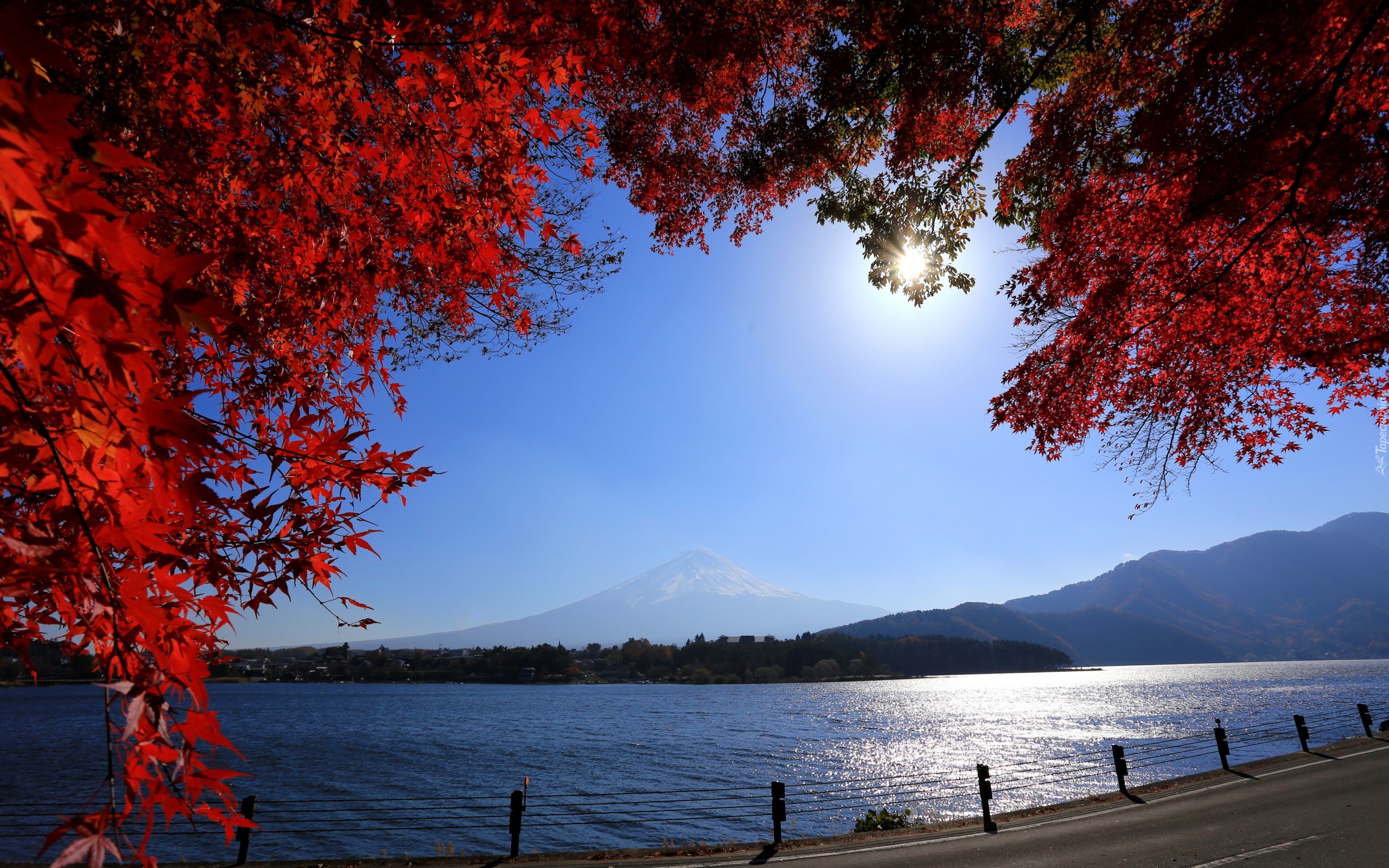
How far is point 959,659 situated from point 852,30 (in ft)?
554

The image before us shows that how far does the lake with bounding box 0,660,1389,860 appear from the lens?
956 inches

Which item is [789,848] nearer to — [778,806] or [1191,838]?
[778,806]

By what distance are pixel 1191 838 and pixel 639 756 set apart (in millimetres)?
42229

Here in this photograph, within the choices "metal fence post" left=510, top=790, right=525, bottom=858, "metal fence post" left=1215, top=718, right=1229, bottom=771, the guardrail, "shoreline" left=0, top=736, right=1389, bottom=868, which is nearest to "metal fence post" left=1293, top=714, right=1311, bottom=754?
"metal fence post" left=1215, top=718, right=1229, bottom=771

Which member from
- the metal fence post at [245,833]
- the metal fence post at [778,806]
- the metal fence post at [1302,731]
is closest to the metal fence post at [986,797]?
the metal fence post at [778,806]

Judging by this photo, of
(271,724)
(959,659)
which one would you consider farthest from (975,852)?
(959,659)

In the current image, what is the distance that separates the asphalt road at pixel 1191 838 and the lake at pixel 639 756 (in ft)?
4.40

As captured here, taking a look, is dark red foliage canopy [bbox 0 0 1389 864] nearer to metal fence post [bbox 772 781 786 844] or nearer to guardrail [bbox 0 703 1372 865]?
metal fence post [bbox 772 781 786 844]

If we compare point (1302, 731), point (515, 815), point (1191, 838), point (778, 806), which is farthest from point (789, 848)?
point (1302, 731)

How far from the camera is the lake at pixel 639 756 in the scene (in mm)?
24281

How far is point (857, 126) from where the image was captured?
8055 mm

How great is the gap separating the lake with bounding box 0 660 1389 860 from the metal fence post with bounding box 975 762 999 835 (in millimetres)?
2770

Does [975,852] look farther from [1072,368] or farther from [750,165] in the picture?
[750,165]

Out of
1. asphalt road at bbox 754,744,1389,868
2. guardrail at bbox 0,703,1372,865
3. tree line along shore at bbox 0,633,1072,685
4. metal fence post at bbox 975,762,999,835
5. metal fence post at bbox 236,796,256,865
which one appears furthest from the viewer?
tree line along shore at bbox 0,633,1072,685
